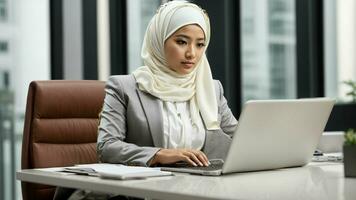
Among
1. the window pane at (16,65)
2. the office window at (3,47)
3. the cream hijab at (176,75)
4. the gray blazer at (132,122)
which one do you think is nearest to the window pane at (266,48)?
the window pane at (16,65)

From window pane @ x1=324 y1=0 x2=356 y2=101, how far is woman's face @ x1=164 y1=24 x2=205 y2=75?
1956 millimetres

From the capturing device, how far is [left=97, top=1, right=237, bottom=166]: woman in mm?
2213

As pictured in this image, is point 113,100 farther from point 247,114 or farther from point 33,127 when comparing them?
point 247,114

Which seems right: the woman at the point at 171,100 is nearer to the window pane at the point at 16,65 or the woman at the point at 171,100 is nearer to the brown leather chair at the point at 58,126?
the brown leather chair at the point at 58,126

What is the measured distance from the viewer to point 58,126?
2523mm

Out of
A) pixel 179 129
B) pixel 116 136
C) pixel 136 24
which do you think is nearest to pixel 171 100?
pixel 179 129

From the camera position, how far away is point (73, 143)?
2.57m

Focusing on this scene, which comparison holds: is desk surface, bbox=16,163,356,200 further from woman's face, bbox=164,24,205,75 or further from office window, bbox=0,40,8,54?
office window, bbox=0,40,8,54

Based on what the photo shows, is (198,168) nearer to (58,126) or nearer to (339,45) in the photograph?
(58,126)

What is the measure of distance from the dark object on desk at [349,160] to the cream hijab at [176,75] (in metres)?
0.67

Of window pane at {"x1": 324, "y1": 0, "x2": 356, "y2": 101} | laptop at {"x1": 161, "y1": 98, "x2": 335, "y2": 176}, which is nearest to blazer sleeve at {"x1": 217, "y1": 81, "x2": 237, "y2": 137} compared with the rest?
laptop at {"x1": 161, "y1": 98, "x2": 335, "y2": 176}

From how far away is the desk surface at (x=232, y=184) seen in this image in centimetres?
139

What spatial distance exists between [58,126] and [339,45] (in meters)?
2.19

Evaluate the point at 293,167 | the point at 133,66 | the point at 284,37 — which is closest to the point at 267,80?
the point at 284,37
